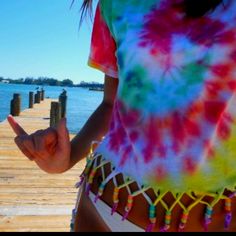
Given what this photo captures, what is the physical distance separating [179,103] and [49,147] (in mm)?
414

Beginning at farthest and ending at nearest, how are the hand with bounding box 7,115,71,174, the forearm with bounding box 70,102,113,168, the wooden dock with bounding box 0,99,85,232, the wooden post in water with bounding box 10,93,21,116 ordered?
the wooden post in water with bounding box 10,93,21,116 < the wooden dock with bounding box 0,99,85,232 < the forearm with bounding box 70,102,113,168 < the hand with bounding box 7,115,71,174

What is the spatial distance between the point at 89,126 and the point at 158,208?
0.43 meters

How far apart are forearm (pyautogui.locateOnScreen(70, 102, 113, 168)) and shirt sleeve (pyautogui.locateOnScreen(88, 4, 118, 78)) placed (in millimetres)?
122

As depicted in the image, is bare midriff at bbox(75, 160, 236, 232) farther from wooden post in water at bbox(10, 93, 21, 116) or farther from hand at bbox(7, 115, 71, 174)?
wooden post in water at bbox(10, 93, 21, 116)

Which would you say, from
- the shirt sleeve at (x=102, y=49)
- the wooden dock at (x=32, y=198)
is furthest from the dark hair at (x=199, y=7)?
the wooden dock at (x=32, y=198)

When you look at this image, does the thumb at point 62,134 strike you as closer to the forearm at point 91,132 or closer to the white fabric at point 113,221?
the forearm at point 91,132

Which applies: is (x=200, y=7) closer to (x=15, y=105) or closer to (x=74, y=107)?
(x=15, y=105)

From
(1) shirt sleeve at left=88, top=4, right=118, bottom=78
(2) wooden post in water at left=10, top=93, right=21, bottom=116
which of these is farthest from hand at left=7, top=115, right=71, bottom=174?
(2) wooden post in water at left=10, top=93, right=21, bottom=116

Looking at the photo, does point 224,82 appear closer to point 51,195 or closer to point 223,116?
point 223,116

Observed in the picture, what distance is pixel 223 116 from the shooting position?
3.50 ft

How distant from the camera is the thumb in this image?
1253 millimetres

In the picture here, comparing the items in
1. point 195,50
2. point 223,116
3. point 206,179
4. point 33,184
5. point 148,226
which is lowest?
point 33,184

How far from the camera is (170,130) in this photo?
108 cm

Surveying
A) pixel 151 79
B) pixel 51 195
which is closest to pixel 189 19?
pixel 151 79
